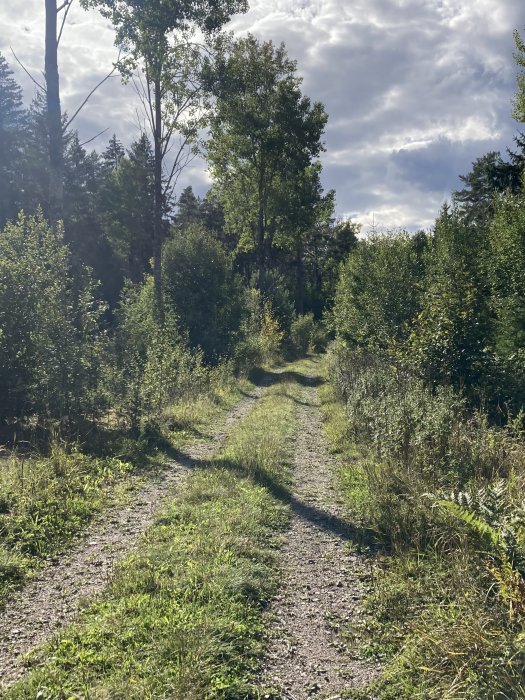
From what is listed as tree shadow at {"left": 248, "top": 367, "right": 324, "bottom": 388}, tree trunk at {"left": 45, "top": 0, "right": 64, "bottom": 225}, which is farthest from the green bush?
tree trunk at {"left": 45, "top": 0, "right": 64, "bottom": 225}

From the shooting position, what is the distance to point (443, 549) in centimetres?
507

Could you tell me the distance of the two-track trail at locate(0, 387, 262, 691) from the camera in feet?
13.4

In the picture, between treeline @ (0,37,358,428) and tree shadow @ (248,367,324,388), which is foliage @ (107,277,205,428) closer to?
Answer: treeline @ (0,37,358,428)

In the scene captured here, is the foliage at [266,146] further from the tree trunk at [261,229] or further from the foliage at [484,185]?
the foliage at [484,185]

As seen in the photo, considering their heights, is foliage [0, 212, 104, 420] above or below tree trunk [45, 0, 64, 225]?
below

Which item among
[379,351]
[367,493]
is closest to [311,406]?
[379,351]

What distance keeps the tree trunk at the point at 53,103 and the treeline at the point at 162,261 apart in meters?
0.84

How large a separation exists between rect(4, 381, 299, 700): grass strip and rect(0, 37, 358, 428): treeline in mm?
4889

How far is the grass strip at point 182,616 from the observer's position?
347cm

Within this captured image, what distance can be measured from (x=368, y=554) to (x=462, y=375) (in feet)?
20.7

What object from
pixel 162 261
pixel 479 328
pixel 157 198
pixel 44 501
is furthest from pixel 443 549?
pixel 162 261

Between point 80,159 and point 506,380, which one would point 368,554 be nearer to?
point 506,380

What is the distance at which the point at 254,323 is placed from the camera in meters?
29.3

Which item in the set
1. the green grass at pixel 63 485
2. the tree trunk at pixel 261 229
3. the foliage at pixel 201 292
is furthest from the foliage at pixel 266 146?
the green grass at pixel 63 485
